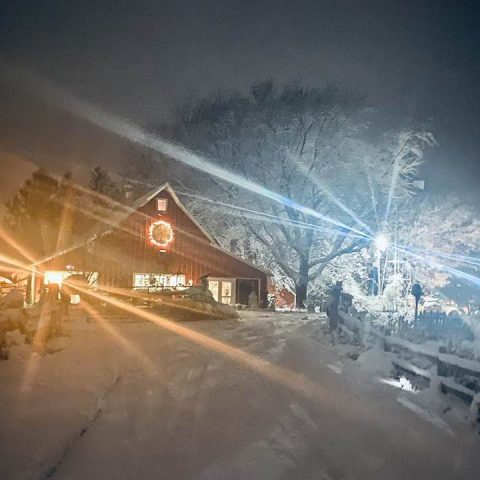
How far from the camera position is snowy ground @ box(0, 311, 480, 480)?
20.7ft

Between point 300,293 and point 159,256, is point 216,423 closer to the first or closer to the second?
point 159,256

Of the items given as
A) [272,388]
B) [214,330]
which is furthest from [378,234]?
[272,388]

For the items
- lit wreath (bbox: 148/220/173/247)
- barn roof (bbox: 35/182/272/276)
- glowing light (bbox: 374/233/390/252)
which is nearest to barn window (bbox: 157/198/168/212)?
barn roof (bbox: 35/182/272/276)

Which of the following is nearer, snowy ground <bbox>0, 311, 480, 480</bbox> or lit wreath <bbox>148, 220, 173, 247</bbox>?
snowy ground <bbox>0, 311, 480, 480</bbox>

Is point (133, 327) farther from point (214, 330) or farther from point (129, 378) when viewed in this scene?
point (129, 378)

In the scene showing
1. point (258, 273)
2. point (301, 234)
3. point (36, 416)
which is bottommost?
point (36, 416)

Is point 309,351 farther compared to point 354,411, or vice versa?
point 309,351

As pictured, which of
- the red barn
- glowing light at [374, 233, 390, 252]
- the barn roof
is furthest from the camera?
the barn roof

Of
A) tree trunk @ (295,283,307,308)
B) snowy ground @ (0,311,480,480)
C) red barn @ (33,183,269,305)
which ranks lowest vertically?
snowy ground @ (0,311,480,480)

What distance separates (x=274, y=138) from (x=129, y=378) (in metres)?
27.6

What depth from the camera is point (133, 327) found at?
22.3m

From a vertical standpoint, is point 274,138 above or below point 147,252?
above

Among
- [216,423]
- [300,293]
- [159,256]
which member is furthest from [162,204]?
[216,423]

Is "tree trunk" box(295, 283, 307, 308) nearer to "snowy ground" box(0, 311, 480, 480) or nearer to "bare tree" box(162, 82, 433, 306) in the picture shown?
"bare tree" box(162, 82, 433, 306)
